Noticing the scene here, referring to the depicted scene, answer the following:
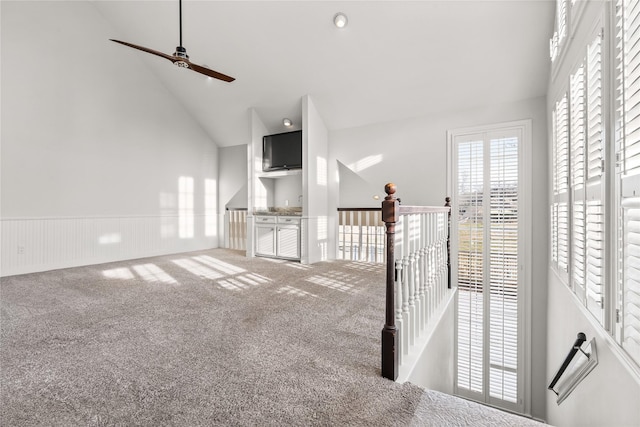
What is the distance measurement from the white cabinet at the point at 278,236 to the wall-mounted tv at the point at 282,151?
37.3 inches

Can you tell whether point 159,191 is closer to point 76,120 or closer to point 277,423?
point 76,120

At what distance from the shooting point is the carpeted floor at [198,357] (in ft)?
4.28

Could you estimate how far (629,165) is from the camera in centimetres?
121

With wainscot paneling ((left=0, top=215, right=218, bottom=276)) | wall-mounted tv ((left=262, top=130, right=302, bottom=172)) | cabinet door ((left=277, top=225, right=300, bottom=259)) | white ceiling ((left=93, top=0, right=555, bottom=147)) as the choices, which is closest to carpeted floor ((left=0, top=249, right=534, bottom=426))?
wainscot paneling ((left=0, top=215, right=218, bottom=276))

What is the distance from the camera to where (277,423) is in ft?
4.05

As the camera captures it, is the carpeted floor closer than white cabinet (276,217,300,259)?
Yes

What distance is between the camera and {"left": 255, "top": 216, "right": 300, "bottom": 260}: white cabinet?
5023 mm

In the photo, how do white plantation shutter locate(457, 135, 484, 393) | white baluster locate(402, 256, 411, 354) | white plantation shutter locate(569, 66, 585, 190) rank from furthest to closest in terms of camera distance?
1. white plantation shutter locate(457, 135, 484, 393)
2. white plantation shutter locate(569, 66, 585, 190)
3. white baluster locate(402, 256, 411, 354)

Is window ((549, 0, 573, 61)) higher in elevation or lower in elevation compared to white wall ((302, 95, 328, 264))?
higher

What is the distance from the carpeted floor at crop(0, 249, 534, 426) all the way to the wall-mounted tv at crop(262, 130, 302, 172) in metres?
2.58

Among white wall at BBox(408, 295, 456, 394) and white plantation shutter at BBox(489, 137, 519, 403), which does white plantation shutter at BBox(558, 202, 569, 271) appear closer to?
white wall at BBox(408, 295, 456, 394)

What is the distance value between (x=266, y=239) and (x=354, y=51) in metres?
3.25

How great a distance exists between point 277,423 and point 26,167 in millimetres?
4870

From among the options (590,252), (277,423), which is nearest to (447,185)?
(590,252)
